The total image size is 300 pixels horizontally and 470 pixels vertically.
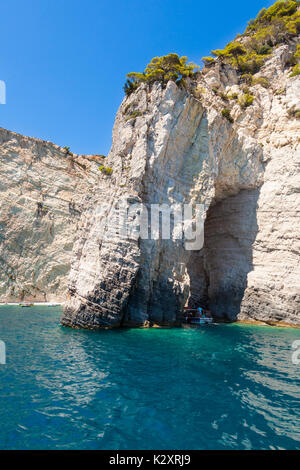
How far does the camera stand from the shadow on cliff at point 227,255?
28188mm

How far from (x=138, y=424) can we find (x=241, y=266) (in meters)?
23.2

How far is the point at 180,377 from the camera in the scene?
10875 millimetres

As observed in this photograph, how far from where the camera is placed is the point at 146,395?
9.17 metres

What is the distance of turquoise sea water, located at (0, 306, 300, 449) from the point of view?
6785 mm

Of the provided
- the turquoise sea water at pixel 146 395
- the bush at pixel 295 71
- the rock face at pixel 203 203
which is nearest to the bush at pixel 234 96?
the rock face at pixel 203 203

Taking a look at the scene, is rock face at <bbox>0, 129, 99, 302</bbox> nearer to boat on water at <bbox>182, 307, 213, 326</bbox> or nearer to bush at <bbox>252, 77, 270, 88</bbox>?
boat on water at <bbox>182, 307, 213, 326</bbox>

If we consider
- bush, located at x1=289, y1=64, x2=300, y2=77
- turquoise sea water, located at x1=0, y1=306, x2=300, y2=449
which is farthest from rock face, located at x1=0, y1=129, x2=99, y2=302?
bush, located at x1=289, y1=64, x2=300, y2=77

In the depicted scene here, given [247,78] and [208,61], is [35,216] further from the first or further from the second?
[247,78]

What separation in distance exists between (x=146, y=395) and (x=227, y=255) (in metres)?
22.9

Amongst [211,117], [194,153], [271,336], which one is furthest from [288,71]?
[271,336]

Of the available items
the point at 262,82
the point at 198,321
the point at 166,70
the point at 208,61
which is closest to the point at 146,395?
the point at 198,321

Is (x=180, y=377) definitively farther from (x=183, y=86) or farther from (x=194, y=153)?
(x=183, y=86)

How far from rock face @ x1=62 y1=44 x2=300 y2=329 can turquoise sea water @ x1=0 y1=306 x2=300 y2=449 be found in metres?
5.86
